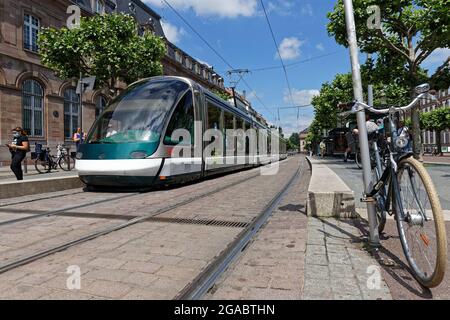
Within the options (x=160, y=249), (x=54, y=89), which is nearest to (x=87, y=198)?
(x=160, y=249)

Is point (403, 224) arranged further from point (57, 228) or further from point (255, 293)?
point (57, 228)

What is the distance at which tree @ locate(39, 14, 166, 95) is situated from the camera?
17.4 m

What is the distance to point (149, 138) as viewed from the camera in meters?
7.62

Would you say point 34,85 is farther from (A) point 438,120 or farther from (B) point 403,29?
(A) point 438,120

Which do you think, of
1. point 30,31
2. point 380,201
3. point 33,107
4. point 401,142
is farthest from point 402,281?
point 30,31

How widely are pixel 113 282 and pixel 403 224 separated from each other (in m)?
2.41

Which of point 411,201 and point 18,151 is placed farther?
point 18,151

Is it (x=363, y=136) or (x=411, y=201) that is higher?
(x=363, y=136)

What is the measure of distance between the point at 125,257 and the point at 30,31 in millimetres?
23849

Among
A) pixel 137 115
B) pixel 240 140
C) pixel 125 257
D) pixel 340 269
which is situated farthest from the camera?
pixel 240 140

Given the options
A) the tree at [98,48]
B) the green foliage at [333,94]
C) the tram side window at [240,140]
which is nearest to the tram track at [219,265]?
the tram side window at [240,140]

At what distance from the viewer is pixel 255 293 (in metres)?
2.49

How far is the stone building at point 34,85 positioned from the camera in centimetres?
2006

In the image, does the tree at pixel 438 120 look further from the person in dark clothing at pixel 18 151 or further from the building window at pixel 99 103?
the person in dark clothing at pixel 18 151
